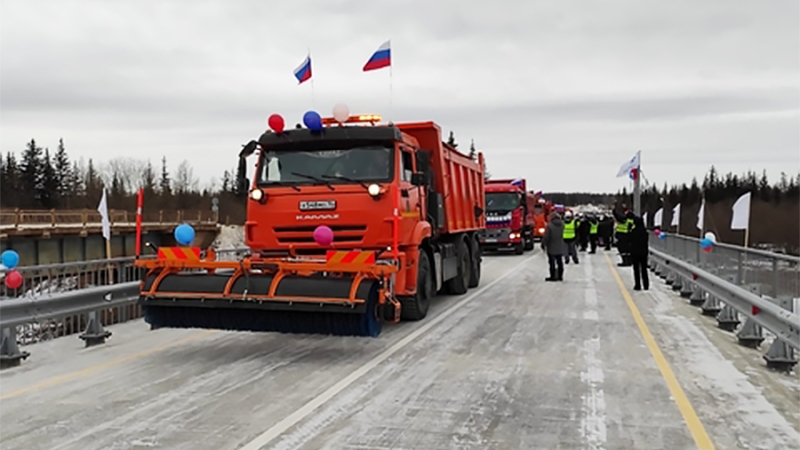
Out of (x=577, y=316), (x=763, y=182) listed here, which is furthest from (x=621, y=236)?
(x=763, y=182)

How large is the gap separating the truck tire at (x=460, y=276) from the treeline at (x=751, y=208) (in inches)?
1484

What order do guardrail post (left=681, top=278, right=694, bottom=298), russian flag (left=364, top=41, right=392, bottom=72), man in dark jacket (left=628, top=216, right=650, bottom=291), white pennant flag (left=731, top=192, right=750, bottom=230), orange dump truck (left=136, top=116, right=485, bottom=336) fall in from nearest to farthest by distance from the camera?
orange dump truck (left=136, top=116, right=485, bottom=336) → russian flag (left=364, top=41, right=392, bottom=72) → white pennant flag (left=731, top=192, right=750, bottom=230) → guardrail post (left=681, top=278, right=694, bottom=298) → man in dark jacket (left=628, top=216, right=650, bottom=291)

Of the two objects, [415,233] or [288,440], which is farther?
[415,233]

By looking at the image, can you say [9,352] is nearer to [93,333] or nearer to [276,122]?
[93,333]

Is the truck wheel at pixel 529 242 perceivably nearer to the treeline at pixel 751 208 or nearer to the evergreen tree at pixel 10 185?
the treeline at pixel 751 208

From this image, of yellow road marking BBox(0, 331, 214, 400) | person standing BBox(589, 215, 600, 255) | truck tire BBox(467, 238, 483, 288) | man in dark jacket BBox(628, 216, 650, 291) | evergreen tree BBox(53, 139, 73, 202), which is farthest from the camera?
evergreen tree BBox(53, 139, 73, 202)

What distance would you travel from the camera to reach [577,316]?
11938mm

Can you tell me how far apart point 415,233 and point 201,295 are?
343 cm

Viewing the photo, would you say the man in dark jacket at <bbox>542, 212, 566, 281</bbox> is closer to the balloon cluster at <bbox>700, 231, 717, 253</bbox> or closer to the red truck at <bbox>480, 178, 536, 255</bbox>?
the balloon cluster at <bbox>700, 231, 717, 253</bbox>

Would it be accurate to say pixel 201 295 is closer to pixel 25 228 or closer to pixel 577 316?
pixel 577 316

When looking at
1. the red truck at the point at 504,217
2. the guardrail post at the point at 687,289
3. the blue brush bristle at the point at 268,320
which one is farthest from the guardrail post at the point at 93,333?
the red truck at the point at 504,217

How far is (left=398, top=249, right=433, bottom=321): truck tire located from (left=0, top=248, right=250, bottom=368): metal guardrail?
4033 mm

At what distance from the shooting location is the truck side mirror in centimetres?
1088

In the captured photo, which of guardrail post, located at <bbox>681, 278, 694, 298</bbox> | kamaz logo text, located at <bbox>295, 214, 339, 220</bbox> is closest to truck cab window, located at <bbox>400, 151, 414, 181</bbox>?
kamaz logo text, located at <bbox>295, 214, 339, 220</bbox>
